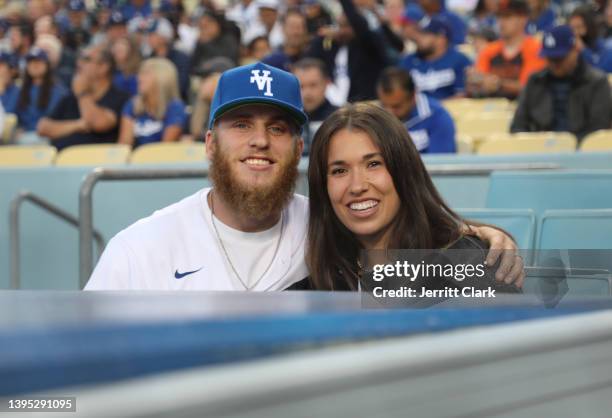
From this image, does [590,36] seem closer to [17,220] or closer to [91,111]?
[91,111]

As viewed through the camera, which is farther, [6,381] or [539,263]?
[539,263]

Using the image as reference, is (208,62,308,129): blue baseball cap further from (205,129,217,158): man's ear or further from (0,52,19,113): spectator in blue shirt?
(0,52,19,113): spectator in blue shirt

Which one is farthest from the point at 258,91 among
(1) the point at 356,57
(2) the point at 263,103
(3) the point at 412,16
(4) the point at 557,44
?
(3) the point at 412,16

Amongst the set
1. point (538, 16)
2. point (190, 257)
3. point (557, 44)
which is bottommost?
point (190, 257)

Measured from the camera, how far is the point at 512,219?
4.68 metres

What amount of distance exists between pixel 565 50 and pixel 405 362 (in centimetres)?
703

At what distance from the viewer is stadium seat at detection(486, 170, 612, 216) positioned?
4.88 metres

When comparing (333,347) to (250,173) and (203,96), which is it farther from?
(203,96)

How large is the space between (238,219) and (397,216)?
0.49 meters

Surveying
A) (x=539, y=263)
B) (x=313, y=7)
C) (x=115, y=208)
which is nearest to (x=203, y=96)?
(x=115, y=208)

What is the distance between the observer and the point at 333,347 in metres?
1.03

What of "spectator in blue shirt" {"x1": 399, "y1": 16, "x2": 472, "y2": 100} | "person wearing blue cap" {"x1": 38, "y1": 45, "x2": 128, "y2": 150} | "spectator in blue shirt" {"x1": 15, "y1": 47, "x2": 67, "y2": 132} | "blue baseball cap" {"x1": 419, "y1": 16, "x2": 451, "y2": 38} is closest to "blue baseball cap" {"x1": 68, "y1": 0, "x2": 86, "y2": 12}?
"spectator in blue shirt" {"x1": 15, "y1": 47, "x2": 67, "y2": 132}

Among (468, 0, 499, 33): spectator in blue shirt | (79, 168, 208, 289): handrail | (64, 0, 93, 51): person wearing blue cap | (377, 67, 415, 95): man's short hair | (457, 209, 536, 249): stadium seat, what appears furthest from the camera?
(64, 0, 93, 51): person wearing blue cap

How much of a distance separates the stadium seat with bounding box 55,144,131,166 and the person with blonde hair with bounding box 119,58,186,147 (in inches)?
44.3
